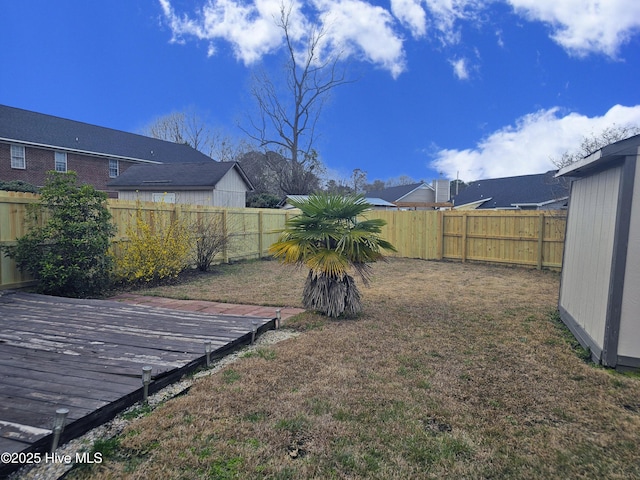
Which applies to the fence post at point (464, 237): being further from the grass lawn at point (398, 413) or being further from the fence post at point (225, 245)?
the grass lawn at point (398, 413)

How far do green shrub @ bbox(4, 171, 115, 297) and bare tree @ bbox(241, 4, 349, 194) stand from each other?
21.8 metres

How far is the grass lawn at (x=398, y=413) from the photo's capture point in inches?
83.4

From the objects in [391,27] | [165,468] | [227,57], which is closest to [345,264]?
[165,468]

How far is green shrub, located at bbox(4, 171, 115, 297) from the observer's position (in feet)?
20.0

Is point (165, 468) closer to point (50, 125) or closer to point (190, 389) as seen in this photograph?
point (190, 389)

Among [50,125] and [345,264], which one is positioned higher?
[50,125]

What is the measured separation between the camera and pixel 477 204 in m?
26.0

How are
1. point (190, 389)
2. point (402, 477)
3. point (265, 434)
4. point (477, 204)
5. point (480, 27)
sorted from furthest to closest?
point (477, 204) → point (480, 27) → point (190, 389) → point (265, 434) → point (402, 477)

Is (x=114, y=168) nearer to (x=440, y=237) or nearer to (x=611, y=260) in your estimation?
(x=440, y=237)

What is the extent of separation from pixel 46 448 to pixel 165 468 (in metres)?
0.67

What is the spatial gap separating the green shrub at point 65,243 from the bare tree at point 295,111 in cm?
2177

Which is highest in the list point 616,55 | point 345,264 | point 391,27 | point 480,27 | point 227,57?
point 227,57

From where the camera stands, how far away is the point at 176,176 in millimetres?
20062

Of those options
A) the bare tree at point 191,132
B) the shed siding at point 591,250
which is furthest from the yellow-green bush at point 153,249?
the bare tree at point 191,132
